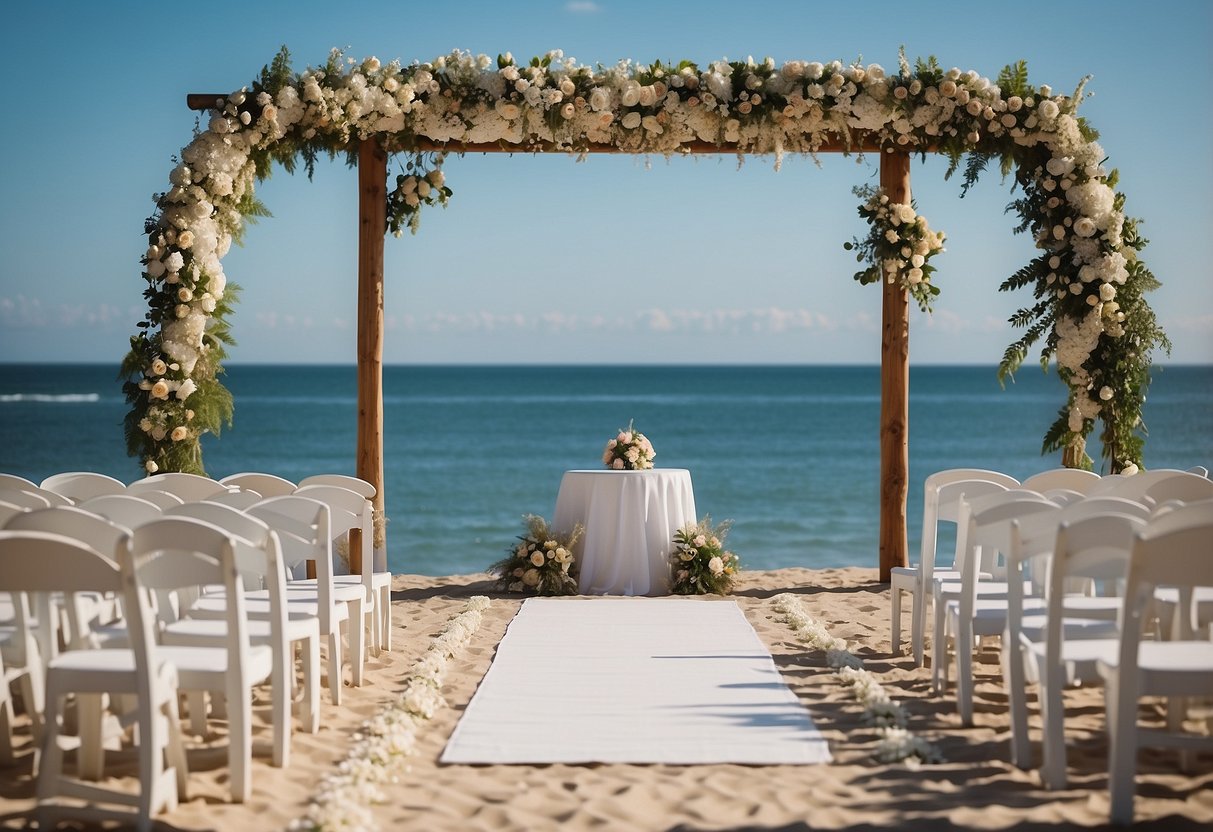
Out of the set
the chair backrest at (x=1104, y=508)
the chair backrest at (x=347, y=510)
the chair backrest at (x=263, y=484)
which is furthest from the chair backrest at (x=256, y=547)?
the chair backrest at (x=1104, y=508)

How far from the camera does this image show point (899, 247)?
8766mm

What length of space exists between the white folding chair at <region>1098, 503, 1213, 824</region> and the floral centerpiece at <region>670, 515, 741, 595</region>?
4.73 metres

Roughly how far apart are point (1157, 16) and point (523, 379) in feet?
157

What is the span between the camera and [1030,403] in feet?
154

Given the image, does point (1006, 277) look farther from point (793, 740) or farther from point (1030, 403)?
point (1030, 403)

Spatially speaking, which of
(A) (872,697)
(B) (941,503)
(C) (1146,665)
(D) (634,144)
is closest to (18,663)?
(A) (872,697)

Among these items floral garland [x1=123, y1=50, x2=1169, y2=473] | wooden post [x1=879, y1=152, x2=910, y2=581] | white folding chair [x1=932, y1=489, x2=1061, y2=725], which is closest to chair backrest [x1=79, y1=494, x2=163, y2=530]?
white folding chair [x1=932, y1=489, x2=1061, y2=725]

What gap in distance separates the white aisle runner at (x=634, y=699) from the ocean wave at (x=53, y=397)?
4525 cm

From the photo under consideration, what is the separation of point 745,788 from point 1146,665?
1269 millimetres

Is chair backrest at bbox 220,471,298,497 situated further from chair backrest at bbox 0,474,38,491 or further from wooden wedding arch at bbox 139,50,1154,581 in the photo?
wooden wedding arch at bbox 139,50,1154,581

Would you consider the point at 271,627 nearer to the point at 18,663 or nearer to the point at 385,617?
the point at 18,663

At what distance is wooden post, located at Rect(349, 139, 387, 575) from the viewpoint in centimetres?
877

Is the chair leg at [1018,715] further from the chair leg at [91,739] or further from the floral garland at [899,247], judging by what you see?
the floral garland at [899,247]

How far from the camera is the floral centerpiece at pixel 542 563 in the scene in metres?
8.45
